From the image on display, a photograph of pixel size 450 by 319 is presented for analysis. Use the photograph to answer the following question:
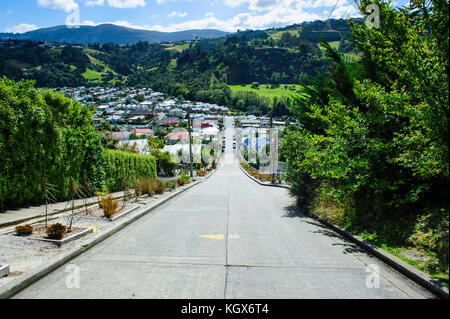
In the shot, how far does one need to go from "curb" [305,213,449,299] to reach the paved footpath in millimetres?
133

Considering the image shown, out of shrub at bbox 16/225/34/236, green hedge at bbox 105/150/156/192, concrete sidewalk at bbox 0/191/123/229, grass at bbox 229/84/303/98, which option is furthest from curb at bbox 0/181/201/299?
grass at bbox 229/84/303/98

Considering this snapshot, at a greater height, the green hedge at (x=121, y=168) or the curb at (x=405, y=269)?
the green hedge at (x=121, y=168)

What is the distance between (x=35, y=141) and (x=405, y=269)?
9055 mm

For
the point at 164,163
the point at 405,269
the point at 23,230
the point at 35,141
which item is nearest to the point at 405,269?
the point at 405,269

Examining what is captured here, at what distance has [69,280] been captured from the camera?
4070mm

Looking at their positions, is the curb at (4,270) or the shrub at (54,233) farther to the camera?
the shrub at (54,233)

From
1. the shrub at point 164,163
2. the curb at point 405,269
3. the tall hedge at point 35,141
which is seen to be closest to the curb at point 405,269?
the curb at point 405,269

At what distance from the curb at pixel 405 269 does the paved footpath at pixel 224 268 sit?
133 millimetres

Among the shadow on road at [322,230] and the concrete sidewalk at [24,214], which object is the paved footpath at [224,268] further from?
the concrete sidewalk at [24,214]

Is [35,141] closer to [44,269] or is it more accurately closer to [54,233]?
[54,233]

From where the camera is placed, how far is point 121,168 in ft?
47.4

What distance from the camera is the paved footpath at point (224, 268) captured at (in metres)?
3.79
